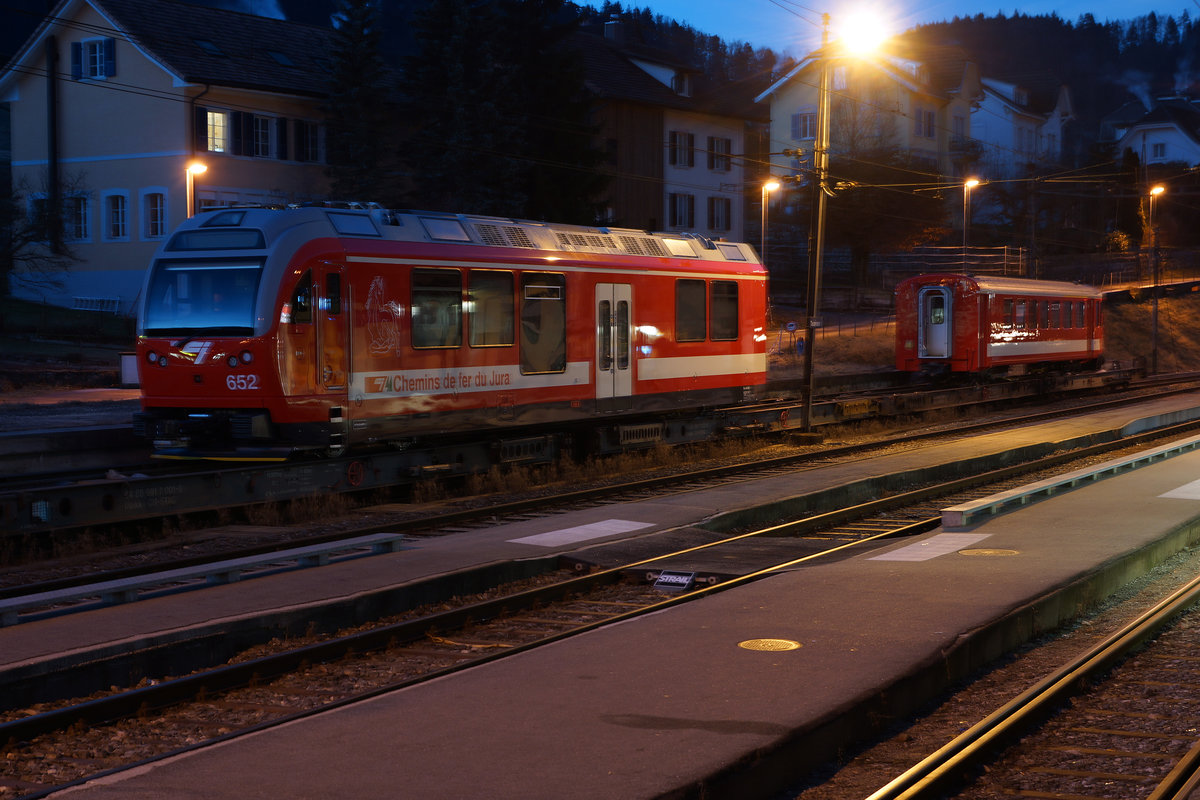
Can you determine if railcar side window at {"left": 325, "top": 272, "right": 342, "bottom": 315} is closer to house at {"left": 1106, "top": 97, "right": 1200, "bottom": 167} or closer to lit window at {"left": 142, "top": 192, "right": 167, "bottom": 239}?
lit window at {"left": 142, "top": 192, "right": 167, "bottom": 239}

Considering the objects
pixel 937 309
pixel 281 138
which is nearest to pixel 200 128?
pixel 281 138

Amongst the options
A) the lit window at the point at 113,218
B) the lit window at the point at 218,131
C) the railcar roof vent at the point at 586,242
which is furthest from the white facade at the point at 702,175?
the railcar roof vent at the point at 586,242

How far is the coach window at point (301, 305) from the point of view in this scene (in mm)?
14828

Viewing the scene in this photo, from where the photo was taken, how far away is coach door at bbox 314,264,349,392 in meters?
15.2

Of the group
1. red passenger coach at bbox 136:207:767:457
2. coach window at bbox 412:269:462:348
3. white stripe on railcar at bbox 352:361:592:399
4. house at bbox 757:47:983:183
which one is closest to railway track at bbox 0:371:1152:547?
red passenger coach at bbox 136:207:767:457

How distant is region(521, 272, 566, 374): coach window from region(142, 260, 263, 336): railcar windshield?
4245 mm

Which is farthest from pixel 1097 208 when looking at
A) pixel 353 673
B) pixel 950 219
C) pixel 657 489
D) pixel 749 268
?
pixel 353 673

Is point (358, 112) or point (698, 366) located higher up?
point (358, 112)

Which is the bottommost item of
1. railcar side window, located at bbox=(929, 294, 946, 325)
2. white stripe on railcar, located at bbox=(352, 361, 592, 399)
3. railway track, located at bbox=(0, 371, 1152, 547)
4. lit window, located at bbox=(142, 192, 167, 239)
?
railway track, located at bbox=(0, 371, 1152, 547)

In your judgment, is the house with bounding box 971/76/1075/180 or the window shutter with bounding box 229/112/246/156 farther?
the house with bounding box 971/76/1075/180

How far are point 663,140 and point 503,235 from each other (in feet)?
130

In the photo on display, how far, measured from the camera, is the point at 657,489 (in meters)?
18.2

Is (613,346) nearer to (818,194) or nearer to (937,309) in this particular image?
(818,194)

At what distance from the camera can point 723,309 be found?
73.7ft
